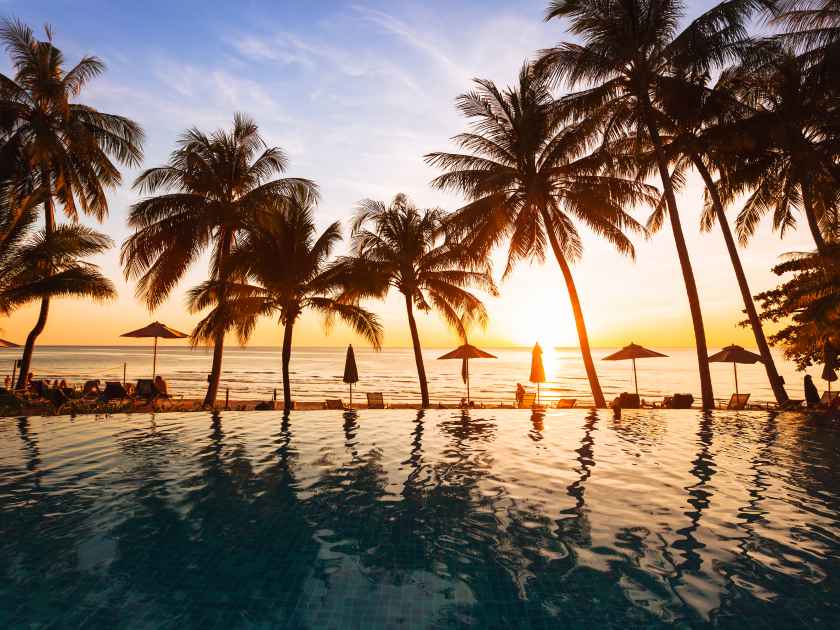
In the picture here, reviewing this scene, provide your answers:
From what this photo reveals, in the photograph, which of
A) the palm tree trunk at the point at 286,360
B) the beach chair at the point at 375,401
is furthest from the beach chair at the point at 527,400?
the palm tree trunk at the point at 286,360

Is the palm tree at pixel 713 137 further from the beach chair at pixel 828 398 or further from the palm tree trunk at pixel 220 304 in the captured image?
the palm tree trunk at pixel 220 304

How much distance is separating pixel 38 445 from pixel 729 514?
506 inches

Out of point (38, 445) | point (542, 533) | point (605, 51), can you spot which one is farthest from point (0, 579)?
point (605, 51)

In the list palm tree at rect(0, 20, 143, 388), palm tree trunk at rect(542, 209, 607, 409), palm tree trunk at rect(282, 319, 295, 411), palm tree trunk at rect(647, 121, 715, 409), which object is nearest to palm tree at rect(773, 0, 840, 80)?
palm tree trunk at rect(647, 121, 715, 409)

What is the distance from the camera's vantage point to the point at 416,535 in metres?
5.89

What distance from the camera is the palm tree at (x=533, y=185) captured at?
61.8ft

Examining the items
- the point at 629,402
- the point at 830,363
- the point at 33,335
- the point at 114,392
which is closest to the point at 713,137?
the point at 830,363

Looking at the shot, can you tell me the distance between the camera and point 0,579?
4.61 m

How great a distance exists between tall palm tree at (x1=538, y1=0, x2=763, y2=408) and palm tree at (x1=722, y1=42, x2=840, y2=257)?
1732mm

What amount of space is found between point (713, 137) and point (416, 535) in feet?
62.4

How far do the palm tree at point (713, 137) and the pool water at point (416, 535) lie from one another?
28.2 ft

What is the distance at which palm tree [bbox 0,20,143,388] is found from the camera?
62.9ft

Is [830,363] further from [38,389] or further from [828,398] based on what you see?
[38,389]

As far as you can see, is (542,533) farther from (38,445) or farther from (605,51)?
(605,51)
